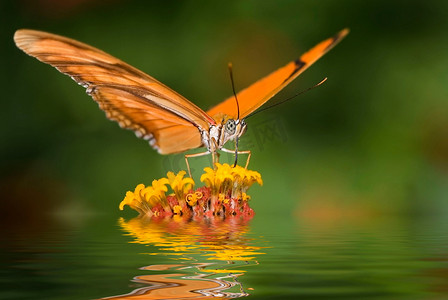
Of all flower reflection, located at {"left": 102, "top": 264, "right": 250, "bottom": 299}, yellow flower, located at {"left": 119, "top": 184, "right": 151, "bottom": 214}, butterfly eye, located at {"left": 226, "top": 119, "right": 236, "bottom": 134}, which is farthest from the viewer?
butterfly eye, located at {"left": 226, "top": 119, "right": 236, "bottom": 134}

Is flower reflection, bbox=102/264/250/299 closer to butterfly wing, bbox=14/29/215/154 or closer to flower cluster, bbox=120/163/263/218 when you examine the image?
butterfly wing, bbox=14/29/215/154

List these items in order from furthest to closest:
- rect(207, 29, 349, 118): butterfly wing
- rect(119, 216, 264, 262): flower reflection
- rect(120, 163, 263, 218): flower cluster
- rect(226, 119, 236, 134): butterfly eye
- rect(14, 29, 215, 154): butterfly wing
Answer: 1. rect(226, 119, 236, 134): butterfly eye
2. rect(120, 163, 263, 218): flower cluster
3. rect(207, 29, 349, 118): butterfly wing
4. rect(14, 29, 215, 154): butterfly wing
5. rect(119, 216, 264, 262): flower reflection

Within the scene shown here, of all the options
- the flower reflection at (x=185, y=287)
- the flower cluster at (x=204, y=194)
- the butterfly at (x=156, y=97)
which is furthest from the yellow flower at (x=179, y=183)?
the flower reflection at (x=185, y=287)

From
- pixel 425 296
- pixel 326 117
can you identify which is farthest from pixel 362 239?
pixel 326 117

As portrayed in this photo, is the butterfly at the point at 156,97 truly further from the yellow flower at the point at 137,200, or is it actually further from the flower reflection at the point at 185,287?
the flower reflection at the point at 185,287

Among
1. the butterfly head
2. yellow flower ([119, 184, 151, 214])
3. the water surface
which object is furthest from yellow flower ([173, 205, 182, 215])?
the butterfly head

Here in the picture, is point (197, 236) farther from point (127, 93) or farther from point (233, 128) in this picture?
point (127, 93)
